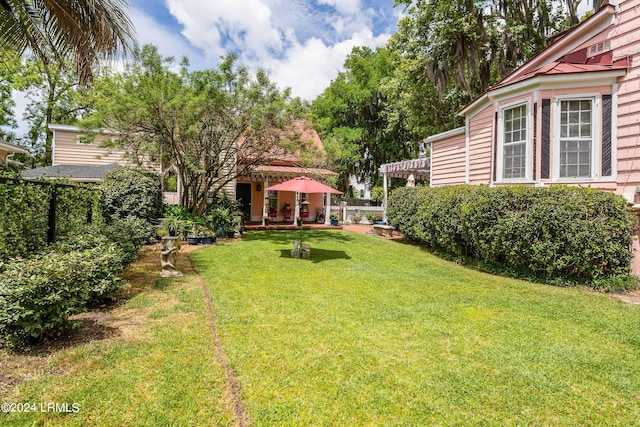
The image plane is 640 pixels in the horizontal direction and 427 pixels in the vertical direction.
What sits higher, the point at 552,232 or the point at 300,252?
the point at 552,232

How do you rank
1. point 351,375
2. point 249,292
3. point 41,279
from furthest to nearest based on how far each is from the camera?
point 249,292 < point 41,279 < point 351,375

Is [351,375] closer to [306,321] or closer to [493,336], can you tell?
[306,321]

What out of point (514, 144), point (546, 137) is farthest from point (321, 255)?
point (546, 137)

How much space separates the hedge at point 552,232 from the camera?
6125mm

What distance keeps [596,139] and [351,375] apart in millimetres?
8058

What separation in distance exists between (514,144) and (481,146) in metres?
1.50

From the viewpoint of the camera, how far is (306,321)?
4504 mm

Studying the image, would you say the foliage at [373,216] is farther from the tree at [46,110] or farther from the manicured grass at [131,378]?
the tree at [46,110]

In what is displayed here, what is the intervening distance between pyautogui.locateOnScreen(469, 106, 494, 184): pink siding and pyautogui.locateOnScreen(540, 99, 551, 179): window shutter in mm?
1762

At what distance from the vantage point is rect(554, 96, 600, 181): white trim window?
7.33 meters

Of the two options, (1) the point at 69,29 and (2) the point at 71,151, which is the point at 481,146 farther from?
(2) the point at 71,151

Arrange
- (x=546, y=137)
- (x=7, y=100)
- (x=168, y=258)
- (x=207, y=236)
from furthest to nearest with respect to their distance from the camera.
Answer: (x=7, y=100) < (x=207, y=236) < (x=546, y=137) < (x=168, y=258)

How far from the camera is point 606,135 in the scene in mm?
7082

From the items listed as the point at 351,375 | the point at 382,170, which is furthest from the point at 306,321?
the point at 382,170
